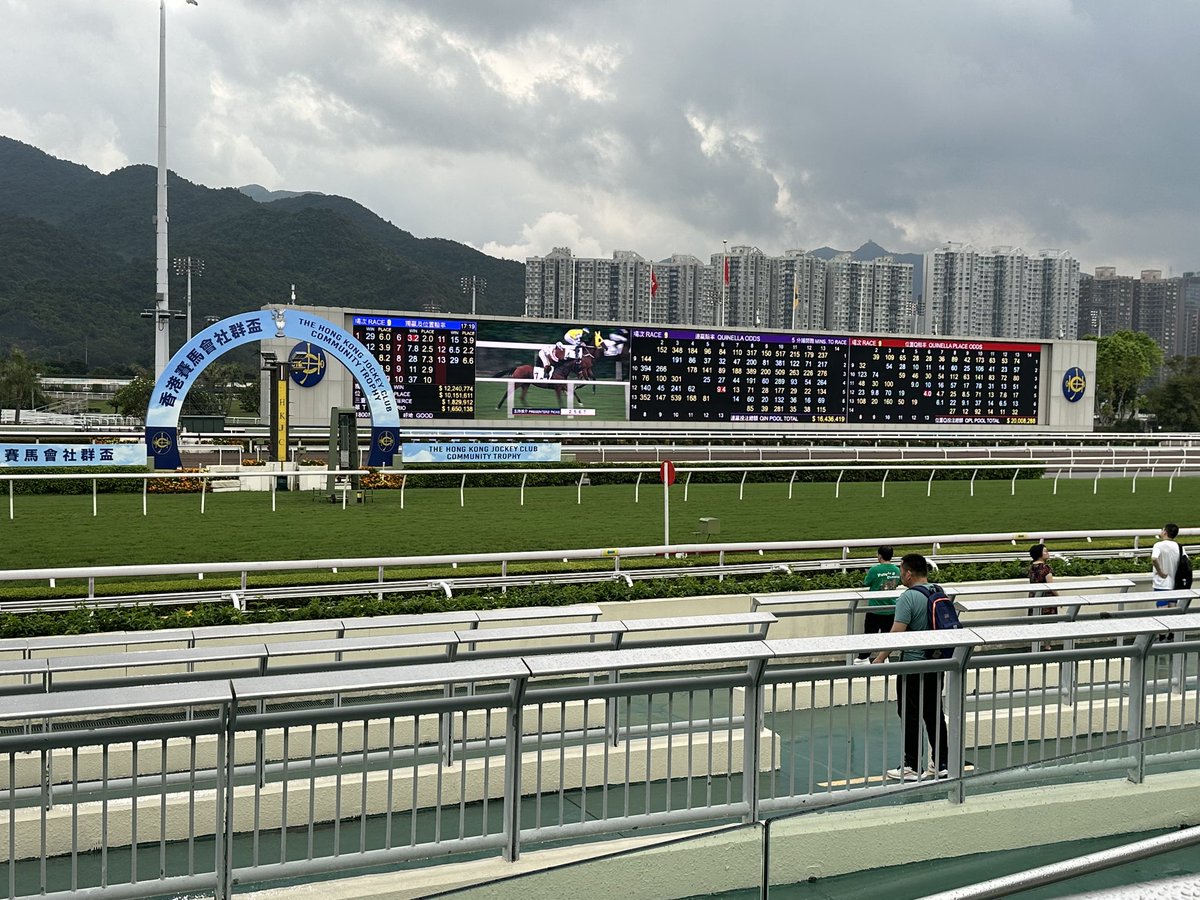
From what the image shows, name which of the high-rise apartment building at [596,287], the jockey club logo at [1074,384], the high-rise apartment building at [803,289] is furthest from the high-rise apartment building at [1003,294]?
the jockey club logo at [1074,384]

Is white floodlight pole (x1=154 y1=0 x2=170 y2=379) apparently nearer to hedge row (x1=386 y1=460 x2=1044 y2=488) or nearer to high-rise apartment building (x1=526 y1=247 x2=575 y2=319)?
hedge row (x1=386 y1=460 x2=1044 y2=488)

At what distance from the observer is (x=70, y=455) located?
22.7m

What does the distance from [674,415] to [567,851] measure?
107 feet

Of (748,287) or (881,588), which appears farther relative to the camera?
(748,287)

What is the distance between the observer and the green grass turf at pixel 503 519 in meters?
14.8

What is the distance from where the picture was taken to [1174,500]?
23156 millimetres

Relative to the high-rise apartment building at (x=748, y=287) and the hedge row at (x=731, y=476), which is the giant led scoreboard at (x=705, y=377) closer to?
the hedge row at (x=731, y=476)

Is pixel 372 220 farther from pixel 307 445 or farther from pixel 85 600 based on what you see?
pixel 85 600

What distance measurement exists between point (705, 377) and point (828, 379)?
4.52 metres

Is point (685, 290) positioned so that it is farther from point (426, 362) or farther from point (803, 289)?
point (426, 362)

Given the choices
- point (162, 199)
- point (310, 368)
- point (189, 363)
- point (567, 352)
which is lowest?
point (189, 363)

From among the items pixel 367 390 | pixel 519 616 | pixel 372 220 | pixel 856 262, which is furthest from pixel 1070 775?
pixel 372 220

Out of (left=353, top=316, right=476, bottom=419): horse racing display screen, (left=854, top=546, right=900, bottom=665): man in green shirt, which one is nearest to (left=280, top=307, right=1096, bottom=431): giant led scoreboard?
(left=353, top=316, right=476, bottom=419): horse racing display screen

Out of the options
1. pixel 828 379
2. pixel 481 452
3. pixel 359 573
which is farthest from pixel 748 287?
pixel 359 573
